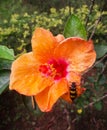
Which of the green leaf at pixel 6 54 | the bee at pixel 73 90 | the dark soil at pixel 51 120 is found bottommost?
the dark soil at pixel 51 120

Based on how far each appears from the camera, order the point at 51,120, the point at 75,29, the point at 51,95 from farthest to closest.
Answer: the point at 51,120
the point at 75,29
the point at 51,95

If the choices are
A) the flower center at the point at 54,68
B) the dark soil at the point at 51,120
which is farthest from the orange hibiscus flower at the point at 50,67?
the dark soil at the point at 51,120

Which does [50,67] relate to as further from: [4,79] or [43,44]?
[4,79]

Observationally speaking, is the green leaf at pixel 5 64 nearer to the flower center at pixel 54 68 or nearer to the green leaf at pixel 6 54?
the green leaf at pixel 6 54

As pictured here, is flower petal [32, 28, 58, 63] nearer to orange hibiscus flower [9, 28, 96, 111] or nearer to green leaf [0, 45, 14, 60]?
orange hibiscus flower [9, 28, 96, 111]

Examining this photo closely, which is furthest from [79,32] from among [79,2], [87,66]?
[79,2]

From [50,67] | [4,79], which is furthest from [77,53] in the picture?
[4,79]

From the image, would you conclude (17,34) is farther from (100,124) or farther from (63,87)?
(63,87)

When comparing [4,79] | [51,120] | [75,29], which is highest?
[75,29]
